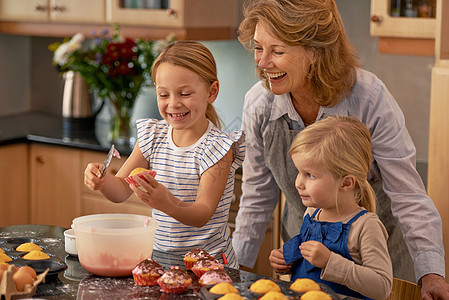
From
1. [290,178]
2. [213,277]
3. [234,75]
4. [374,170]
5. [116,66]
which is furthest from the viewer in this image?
[234,75]

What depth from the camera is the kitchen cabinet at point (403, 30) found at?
2.25m

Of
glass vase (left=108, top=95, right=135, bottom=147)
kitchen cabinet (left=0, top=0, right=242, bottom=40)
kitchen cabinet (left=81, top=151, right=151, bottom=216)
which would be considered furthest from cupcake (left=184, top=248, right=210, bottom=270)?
glass vase (left=108, top=95, right=135, bottom=147)

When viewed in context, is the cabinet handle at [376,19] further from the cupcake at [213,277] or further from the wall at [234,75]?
the cupcake at [213,277]

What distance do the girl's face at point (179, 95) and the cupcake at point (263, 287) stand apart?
49cm

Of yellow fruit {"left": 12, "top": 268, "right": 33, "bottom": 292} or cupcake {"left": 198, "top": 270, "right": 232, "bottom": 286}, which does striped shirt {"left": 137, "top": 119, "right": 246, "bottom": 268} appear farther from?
yellow fruit {"left": 12, "top": 268, "right": 33, "bottom": 292}

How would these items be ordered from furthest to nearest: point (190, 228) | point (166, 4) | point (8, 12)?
point (8, 12) → point (166, 4) → point (190, 228)

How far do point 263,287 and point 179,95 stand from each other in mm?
547

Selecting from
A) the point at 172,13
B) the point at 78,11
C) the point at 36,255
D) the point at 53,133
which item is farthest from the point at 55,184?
the point at 36,255

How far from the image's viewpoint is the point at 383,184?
1.83m

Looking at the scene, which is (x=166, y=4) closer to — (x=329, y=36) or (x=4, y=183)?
(x=4, y=183)

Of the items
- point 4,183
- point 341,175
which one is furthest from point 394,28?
point 4,183

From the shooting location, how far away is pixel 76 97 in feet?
11.1

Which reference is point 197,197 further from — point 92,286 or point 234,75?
point 234,75

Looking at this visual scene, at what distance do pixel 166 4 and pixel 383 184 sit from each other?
1497mm
